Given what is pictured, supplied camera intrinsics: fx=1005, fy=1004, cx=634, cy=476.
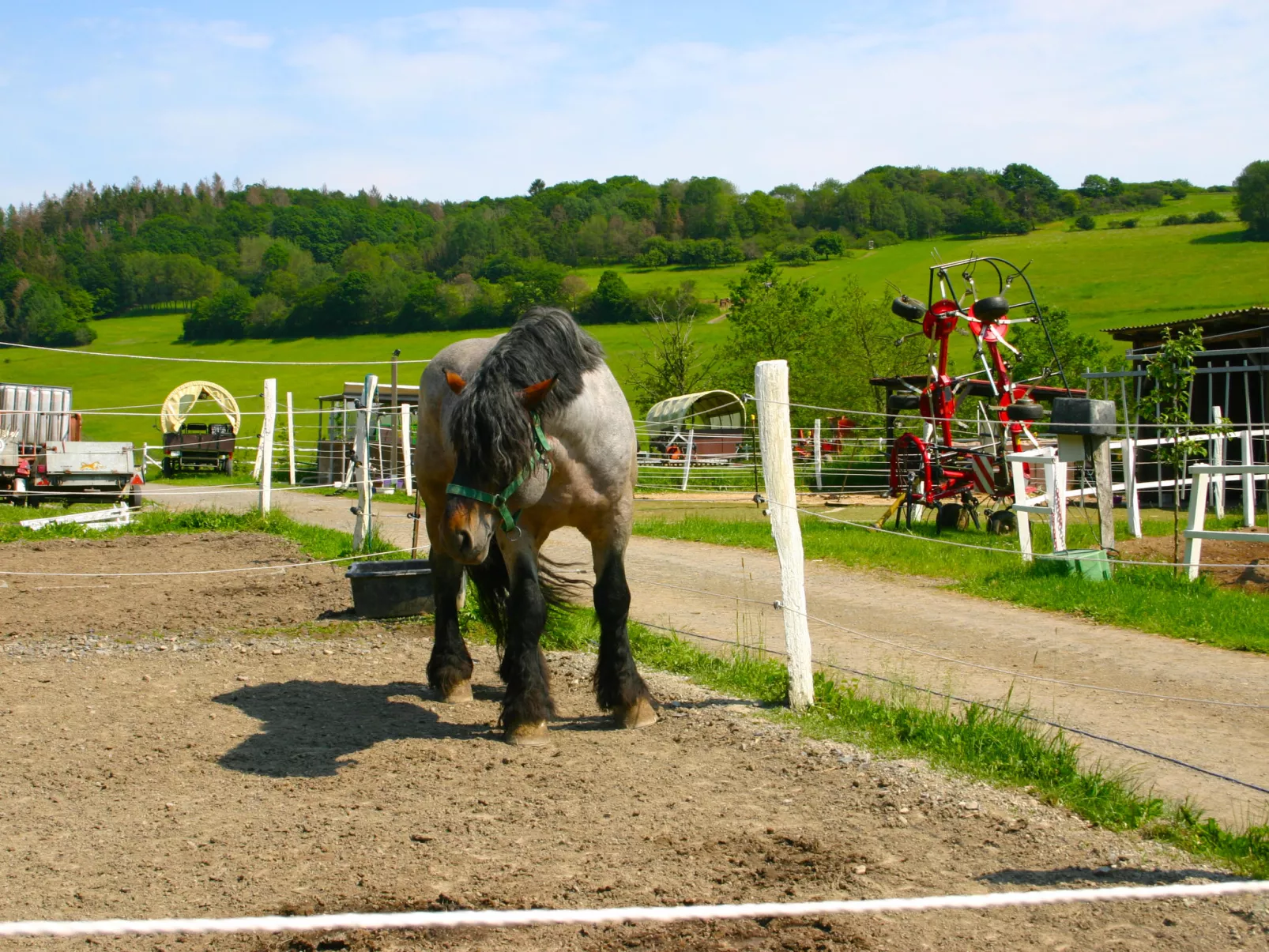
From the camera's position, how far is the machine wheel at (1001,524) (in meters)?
11.8

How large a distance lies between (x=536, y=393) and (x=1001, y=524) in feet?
28.9

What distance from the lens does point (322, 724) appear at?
502 cm

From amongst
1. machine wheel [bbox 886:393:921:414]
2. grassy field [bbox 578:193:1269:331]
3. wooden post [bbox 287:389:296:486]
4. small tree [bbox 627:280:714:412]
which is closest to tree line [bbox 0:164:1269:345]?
grassy field [bbox 578:193:1269:331]

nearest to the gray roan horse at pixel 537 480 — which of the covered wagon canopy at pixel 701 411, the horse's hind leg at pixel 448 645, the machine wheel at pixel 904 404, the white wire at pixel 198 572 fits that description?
the horse's hind leg at pixel 448 645

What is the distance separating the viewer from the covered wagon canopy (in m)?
29.0

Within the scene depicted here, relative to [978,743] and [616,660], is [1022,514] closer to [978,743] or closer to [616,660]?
[978,743]

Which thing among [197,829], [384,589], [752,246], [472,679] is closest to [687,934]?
[197,829]

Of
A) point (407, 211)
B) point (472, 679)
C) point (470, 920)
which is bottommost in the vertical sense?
point (472, 679)

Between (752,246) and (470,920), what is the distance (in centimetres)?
7504

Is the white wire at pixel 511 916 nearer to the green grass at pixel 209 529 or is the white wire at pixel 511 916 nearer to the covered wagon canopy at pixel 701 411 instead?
the green grass at pixel 209 529

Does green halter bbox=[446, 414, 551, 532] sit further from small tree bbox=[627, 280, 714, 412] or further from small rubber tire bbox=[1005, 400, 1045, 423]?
small tree bbox=[627, 280, 714, 412]

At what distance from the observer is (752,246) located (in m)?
74.2

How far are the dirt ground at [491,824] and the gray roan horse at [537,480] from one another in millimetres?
275

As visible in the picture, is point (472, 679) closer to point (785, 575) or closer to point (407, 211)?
point (785, 575)
